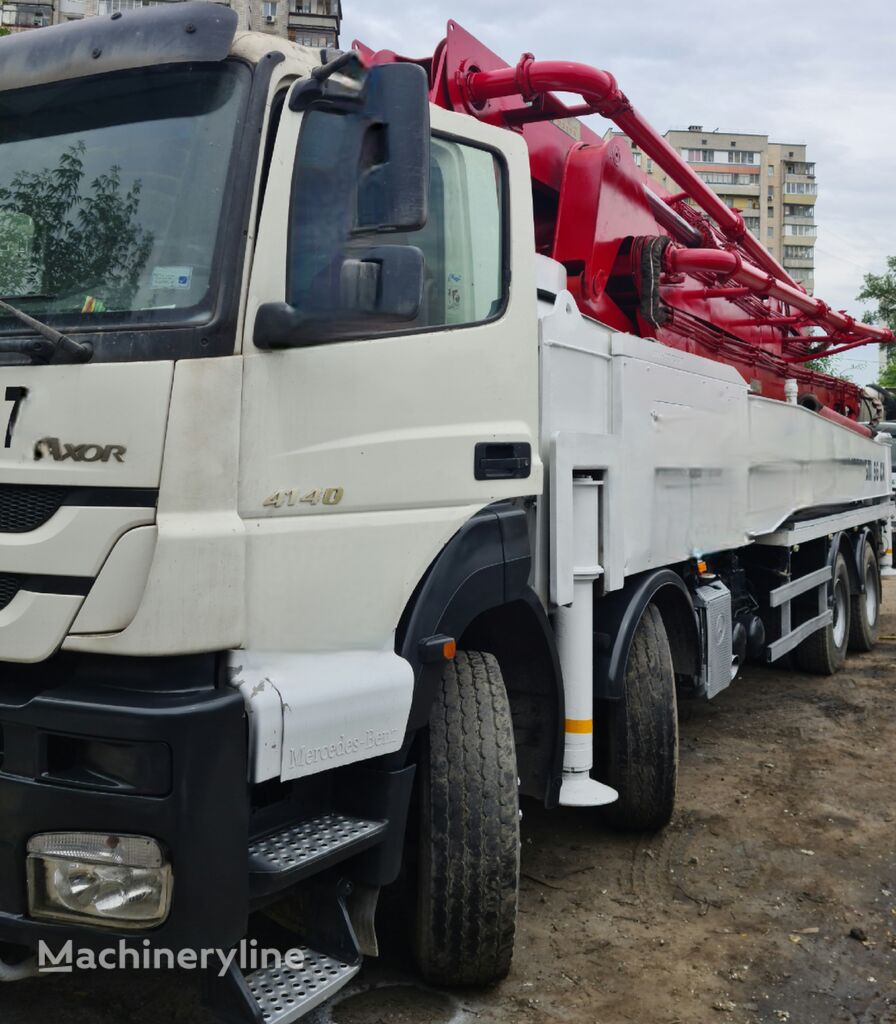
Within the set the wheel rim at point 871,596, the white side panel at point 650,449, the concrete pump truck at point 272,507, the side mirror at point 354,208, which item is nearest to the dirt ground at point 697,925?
the concrete pump truck at point 272,507

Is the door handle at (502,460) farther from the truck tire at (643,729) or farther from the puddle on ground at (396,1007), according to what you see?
the puddle on ground at (396,1007)

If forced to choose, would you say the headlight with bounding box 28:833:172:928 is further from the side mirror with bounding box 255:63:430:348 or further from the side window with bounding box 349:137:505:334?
the side window with bounding box 349:137:505:334

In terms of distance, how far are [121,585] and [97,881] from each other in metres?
0.66

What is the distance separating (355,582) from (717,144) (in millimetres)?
92559

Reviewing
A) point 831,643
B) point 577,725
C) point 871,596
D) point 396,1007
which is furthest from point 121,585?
point 871,596

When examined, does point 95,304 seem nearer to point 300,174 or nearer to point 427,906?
point 300,174

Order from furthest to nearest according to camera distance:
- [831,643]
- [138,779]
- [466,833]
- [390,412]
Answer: [831,643]
[466,833]
[390,412]
[138,779]

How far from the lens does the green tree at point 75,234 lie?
248cm

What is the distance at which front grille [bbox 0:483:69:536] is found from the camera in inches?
92.6

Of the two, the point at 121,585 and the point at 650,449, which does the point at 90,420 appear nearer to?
the point at 121,585

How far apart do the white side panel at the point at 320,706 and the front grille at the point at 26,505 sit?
0.54 meters

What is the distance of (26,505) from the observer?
237 centimetres

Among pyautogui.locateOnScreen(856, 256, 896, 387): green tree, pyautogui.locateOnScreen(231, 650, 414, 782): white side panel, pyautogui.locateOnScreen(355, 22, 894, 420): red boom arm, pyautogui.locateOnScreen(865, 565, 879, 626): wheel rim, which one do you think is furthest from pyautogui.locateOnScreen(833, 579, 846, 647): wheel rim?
pyautogui.locateOnScreen(856, 256, 896, 387): green tree

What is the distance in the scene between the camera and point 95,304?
97.3 inches
